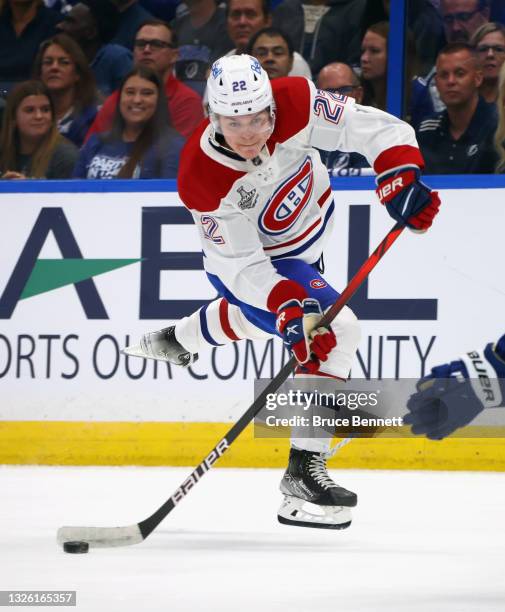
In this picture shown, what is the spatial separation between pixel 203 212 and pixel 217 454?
0.77m

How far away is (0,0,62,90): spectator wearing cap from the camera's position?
6.21 m

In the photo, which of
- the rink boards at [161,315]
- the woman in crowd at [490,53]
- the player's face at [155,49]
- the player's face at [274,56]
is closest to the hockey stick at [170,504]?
the rink boards at [161,315]

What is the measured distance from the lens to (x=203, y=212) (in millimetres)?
4004

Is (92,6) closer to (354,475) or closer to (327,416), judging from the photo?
(354,475)

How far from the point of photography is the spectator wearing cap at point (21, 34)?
20.4 feet

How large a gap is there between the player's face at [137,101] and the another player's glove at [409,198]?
7.85 ft

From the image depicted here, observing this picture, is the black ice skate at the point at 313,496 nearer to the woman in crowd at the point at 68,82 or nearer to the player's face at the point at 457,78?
the player's face at the point at 457,78

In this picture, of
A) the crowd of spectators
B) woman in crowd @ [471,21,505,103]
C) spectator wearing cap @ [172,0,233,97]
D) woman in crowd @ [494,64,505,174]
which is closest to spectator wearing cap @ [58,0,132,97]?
the crowd of spectators

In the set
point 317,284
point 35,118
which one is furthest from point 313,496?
point 35,118

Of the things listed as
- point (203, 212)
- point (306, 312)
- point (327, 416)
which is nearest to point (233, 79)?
point (203, 212)

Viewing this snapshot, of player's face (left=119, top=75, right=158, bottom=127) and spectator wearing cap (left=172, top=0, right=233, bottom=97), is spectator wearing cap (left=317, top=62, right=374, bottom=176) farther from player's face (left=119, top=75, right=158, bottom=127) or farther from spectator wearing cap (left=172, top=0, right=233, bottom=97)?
player's face (left=119, top=75, right=158, bottom=127)

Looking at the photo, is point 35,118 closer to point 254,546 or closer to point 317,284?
point 317,284

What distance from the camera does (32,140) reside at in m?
6.10

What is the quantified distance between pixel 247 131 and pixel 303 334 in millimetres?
623
